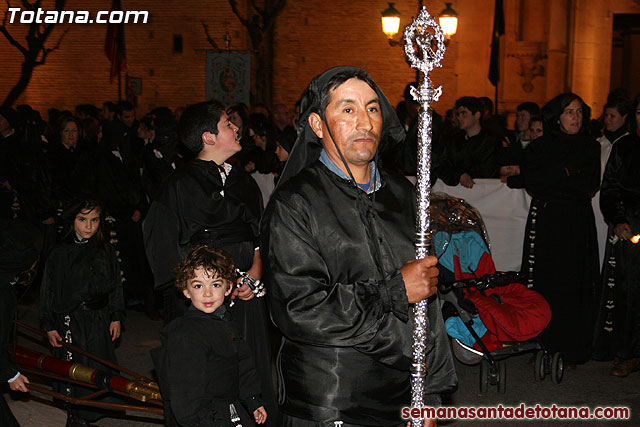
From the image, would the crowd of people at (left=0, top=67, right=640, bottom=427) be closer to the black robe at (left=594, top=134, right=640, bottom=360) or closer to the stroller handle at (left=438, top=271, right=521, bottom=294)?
the black robe at (left=594, top=134, right=640, bottom=360)

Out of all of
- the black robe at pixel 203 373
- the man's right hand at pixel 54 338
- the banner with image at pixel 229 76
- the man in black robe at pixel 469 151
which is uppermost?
the banner with image at pixel 229 76

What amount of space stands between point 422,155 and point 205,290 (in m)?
1.58

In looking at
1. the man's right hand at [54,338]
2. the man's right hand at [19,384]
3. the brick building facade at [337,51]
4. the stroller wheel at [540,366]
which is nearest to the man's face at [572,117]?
the stroller wheel at [540,366]

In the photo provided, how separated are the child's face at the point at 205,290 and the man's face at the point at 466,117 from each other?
5.68 metres

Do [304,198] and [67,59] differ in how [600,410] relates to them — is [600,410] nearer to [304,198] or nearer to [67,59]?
[304,198]

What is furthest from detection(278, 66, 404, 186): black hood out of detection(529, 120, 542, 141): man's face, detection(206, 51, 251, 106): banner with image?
detection(206, 51, 251, 106): banner with image

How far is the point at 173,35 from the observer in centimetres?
2927

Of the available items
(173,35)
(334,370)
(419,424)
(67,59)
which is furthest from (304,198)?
(67,59)

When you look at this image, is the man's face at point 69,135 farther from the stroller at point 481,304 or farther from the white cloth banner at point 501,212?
the stroller at point 481,304

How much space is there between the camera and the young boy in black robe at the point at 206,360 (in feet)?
12.8

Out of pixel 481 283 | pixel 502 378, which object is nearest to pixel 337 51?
pixel 481 283

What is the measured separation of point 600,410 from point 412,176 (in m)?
3.83

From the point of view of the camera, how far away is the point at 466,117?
9.22 meters

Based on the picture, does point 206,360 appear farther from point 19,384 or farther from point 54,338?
point 54,338
